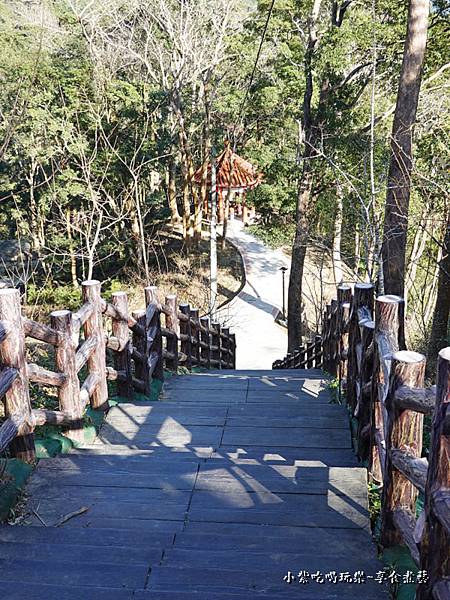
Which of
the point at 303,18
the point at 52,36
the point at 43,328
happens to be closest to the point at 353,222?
the point at 303,18

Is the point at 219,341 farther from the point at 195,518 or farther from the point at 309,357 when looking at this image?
the point at 195,518

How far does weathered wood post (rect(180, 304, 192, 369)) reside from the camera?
7.88 m

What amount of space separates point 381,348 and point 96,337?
2.36 meters

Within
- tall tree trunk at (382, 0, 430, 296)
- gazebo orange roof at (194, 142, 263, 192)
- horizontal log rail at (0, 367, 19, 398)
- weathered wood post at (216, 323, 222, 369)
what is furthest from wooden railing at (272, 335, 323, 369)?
gazebo orange roof at (194, 142, 263, 192)

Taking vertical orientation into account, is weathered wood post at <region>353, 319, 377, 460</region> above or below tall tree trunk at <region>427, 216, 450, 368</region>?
above

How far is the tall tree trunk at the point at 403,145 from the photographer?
766 centimetres

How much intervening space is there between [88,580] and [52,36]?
61.5 ft

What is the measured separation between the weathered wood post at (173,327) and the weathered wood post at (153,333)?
0.80 m

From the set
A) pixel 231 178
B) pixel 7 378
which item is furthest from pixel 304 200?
pixel 7 378

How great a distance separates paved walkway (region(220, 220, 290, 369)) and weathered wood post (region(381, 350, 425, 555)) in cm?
1351

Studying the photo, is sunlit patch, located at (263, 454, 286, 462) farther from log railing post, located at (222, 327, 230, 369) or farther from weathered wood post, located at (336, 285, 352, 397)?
log railing post, located at (222, 327, 230, 369)

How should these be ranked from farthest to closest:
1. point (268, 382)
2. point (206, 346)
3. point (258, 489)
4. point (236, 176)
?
point (236, 176) < point (206, 346) < point (268, 382) < point (258, 489)

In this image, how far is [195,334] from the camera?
893 cm

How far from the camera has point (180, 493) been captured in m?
3.23
